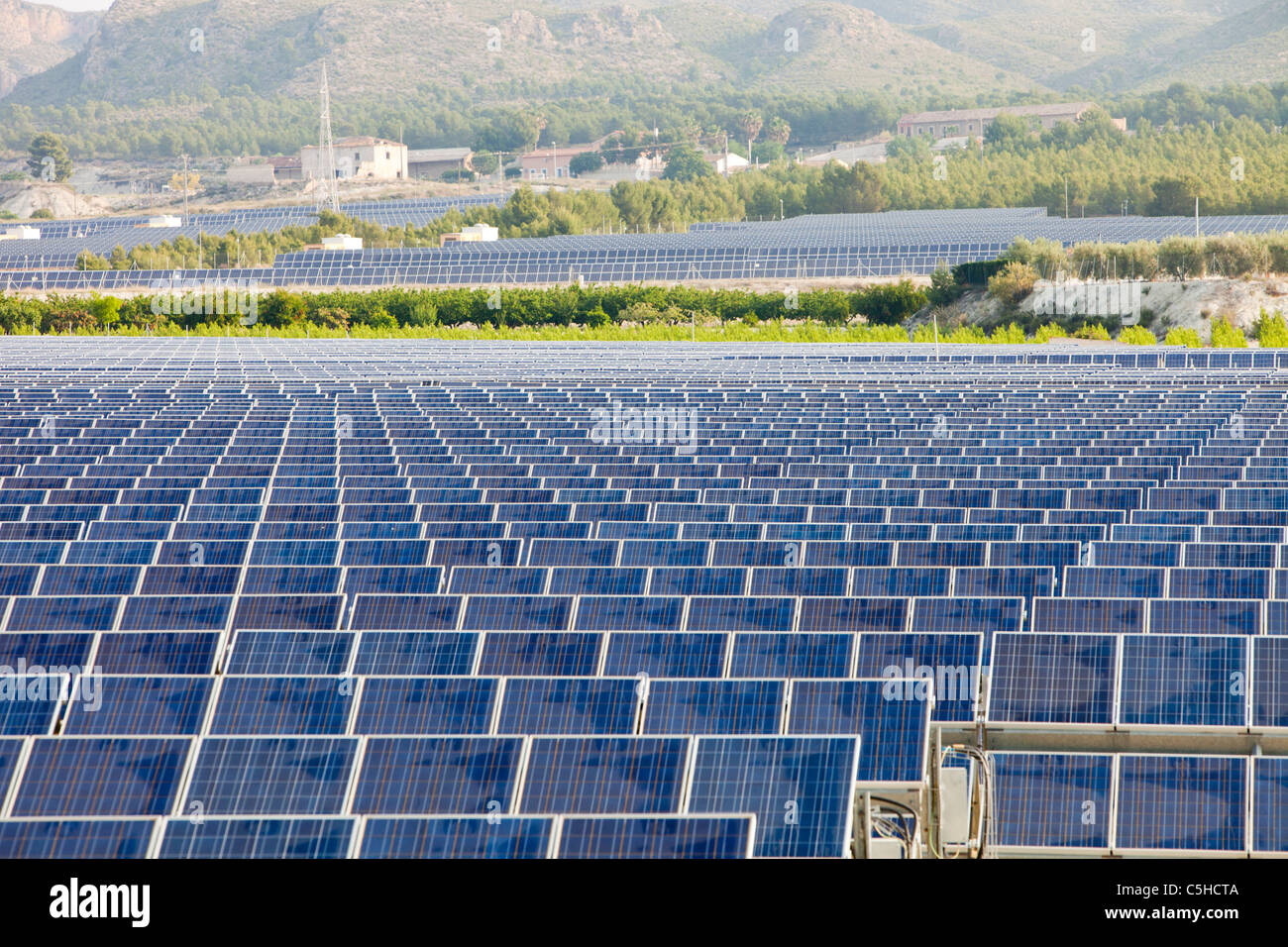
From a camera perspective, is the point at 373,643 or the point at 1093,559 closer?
the point at 373,643

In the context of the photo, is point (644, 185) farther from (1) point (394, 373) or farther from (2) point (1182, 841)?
(2) point (1182, 841)


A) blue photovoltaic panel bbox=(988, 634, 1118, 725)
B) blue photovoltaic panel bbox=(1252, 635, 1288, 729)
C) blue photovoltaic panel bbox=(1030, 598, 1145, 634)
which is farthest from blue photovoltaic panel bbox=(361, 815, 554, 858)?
blue photovoltaic panel bbox=(1030, 598, 1145, 634)

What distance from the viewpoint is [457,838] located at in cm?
852

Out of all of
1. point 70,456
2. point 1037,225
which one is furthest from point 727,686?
point 1037,225

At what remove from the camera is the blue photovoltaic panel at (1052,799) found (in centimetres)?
954

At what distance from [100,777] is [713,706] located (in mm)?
4355

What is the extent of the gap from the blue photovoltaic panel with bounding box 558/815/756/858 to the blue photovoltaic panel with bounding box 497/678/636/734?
106 inches

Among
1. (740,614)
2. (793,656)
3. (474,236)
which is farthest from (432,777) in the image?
(474,236)

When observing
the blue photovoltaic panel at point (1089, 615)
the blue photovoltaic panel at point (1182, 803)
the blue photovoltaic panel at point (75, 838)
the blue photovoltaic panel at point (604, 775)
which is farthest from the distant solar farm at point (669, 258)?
the blue photovoltaic panel at point (75, 838)

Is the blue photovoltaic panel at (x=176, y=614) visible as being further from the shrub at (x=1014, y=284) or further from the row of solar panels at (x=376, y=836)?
the shrub at (x=1014, y=284)

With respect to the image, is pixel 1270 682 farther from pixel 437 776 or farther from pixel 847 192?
pixel 847 192

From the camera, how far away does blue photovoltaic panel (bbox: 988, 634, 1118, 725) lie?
1145 centimetres

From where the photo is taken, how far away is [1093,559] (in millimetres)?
15766
